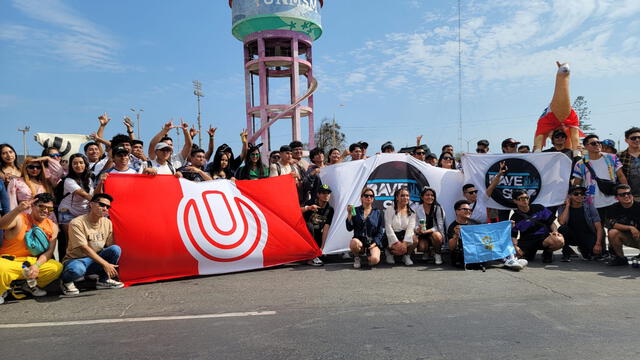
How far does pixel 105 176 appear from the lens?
215 inches

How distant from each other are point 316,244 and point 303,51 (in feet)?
79.5

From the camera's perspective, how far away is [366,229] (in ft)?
20.7

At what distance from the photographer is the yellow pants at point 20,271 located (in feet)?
15.2

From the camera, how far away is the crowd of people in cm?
500

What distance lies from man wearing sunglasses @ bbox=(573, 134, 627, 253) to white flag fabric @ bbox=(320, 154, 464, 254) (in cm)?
200

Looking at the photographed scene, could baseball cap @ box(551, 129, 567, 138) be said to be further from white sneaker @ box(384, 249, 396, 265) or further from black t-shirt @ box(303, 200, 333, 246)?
black t-shirt @ box(303, 200, 333, 246)

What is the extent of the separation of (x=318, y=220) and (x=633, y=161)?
5.11m

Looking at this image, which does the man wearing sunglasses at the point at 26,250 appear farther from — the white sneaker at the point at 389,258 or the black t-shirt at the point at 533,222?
the black t-shirt at the point at 533,222

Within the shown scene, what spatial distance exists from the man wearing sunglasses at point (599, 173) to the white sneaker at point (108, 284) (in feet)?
23.3

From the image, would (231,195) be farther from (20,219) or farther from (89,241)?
(20,219)

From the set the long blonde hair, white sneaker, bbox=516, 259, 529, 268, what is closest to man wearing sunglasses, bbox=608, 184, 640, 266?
white sneaker, bbox=516, 259, 529, 268

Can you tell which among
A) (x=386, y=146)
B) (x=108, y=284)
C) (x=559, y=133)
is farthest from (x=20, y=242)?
(x=559, y=133)

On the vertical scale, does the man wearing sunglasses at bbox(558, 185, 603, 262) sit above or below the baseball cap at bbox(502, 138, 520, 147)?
below

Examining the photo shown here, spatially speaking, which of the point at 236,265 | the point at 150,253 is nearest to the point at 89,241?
the point at 150,253
